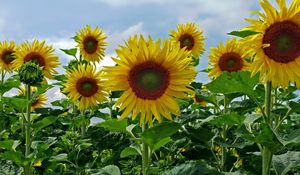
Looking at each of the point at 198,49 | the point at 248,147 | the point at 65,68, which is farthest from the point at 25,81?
the point at 198,49

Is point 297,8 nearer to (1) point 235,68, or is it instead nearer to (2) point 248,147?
(2) point 248,147

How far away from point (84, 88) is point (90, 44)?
2.43 m

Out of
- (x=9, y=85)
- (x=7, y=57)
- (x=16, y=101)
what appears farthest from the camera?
(x=7, y=57)

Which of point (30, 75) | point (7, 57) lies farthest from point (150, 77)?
point (7, 57)

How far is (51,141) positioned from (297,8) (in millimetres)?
2686

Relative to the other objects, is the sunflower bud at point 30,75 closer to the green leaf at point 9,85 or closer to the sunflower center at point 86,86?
the green leaf at point 9,85

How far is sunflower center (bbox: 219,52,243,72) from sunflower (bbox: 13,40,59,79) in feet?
8.11

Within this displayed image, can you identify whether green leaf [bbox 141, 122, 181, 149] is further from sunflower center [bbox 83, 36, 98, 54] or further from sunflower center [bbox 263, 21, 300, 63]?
sunflower center [bbox 83, 36, 98, 54]

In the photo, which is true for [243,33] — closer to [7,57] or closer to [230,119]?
[230,119]

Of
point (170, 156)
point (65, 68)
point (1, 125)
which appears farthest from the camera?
point (65, 68)

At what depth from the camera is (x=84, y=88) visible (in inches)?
277

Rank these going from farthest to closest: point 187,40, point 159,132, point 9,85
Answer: point 187,40 < point 9,85 < point 159,132

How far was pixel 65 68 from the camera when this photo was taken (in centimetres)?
846

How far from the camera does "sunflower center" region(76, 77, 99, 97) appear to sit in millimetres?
7000
